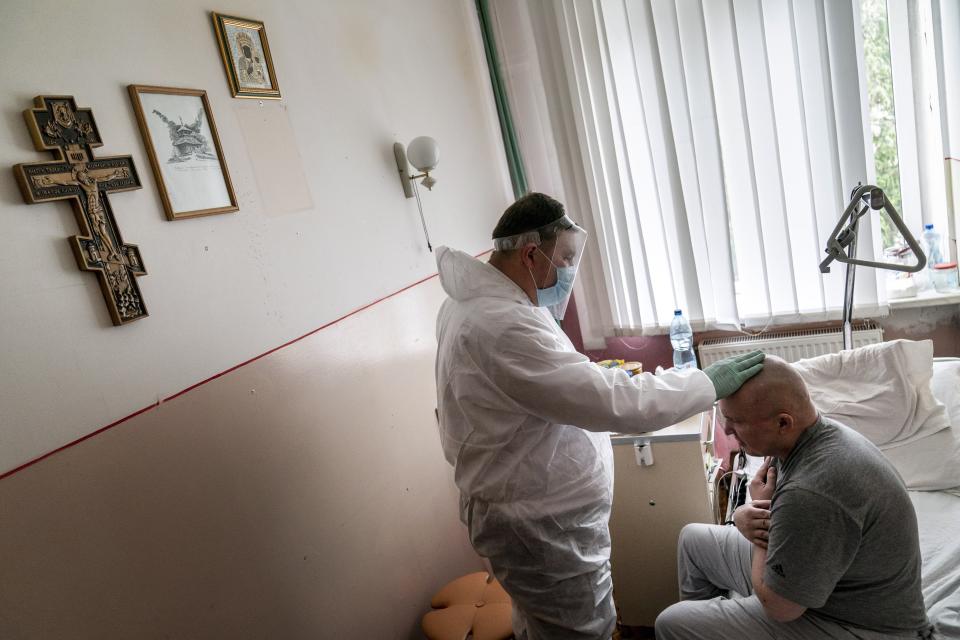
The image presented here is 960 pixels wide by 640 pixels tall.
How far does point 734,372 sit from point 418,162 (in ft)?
4.17

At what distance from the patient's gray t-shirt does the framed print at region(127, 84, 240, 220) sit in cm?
145

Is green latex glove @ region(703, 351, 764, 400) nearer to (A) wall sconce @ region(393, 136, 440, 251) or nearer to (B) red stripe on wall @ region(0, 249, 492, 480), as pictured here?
(B) red stripe on wall @ region(0, 249, 492, 480)

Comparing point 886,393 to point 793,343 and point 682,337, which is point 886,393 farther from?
point 682,337

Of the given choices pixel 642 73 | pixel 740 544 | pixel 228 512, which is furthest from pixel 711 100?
pixel 228 512

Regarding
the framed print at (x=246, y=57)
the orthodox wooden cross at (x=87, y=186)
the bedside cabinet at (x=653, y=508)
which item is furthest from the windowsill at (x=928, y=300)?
the orthodox wooden cross at (x=87, y=186)

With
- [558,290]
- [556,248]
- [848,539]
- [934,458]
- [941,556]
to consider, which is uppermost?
[556,248]

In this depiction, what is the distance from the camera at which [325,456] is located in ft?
5.82

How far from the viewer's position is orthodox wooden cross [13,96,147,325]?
45.0 inches

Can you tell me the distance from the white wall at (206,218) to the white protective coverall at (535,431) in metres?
0.49

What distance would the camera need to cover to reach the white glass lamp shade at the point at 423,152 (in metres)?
2.17

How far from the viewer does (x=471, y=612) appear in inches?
74.4

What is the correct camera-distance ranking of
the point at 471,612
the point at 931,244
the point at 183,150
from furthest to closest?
1. the point at 931,244
2. the point at 471,612
3. the point at 183,150

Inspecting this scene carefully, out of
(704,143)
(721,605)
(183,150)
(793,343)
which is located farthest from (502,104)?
(721,605)

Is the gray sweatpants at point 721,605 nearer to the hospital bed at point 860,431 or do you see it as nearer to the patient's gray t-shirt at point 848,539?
the patient's gray t-shirt at point 848,539
